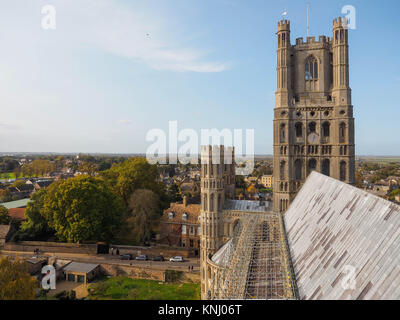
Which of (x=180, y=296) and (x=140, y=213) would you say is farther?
(x=140, y=213)

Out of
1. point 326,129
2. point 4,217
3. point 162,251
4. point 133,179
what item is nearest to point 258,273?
point 326,129

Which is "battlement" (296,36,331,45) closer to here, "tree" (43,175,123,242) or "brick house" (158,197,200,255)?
"brick house" (158,197,200,255)

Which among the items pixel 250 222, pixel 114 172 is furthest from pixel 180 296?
pixel 114 172
